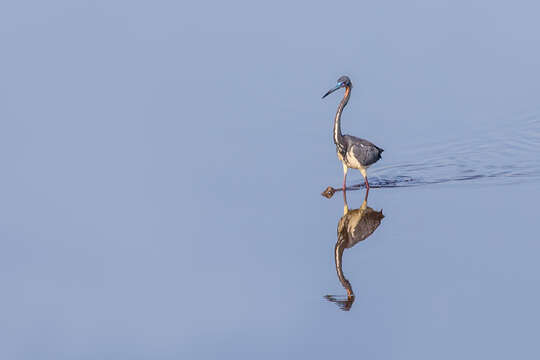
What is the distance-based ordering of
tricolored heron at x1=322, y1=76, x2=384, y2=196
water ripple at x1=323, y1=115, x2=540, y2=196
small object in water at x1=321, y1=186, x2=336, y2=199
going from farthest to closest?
water ripple at x1=323, y1=115, x2=540, y2=196 < tricolored heron at x1=322, y1=76, x2=384, y2=196 < small object in water at x1=321, y1=186, x2=336, y2=199

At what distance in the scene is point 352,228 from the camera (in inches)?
669

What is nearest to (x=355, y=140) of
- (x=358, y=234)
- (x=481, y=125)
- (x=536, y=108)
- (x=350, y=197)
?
(x=350, y=197)

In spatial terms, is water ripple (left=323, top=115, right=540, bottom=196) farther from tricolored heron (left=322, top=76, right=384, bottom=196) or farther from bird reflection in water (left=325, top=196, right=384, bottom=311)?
bird reflection in water (left=325, top=196, right=384, bottom=311)

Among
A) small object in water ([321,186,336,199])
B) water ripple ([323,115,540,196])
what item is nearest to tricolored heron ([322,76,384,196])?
small object in water ([321,186,336,199])

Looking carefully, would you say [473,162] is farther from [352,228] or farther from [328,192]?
[352,228]

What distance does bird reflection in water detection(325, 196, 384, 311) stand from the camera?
15127 millimetres

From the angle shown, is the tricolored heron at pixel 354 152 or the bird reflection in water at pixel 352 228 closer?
the bird reflection in water at pixel 352 228

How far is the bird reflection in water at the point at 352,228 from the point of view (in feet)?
49.6

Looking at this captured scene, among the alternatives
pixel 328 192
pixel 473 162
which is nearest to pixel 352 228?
pixel 328 192

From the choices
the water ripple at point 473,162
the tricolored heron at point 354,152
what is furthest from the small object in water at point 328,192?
the tricolored heron at point 354,152

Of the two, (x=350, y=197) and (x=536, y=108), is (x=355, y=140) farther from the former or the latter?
(x=536, y=108)

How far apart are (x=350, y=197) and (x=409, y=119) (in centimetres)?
456

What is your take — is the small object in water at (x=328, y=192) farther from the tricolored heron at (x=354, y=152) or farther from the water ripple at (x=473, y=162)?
the tricolored heron at (x=354, y=152)

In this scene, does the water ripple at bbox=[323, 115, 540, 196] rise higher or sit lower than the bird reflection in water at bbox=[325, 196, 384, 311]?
higher
